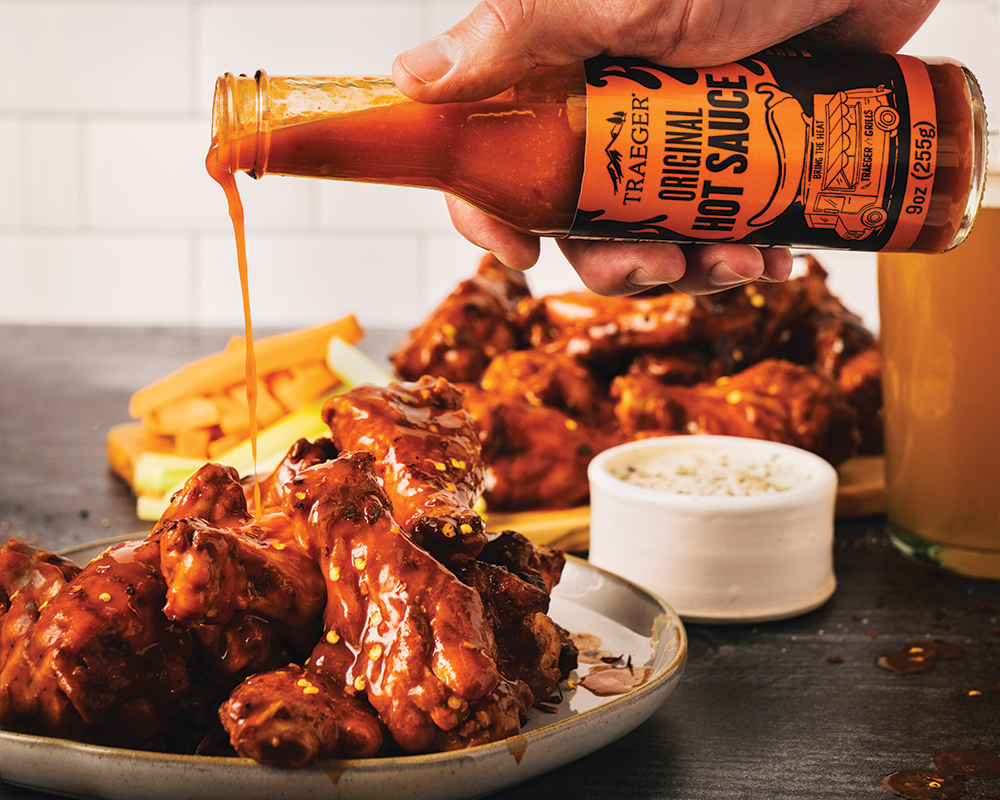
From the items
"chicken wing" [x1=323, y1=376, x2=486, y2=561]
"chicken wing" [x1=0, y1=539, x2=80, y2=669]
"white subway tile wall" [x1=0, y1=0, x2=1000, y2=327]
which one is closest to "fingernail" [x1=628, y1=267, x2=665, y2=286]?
"chicken wing" [x1=323, y1=376, x2=486, y2=561]

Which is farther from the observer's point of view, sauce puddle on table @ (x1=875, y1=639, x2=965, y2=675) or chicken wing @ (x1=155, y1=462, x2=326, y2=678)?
sauce puddle on table @ (x1=875, y1=639, x2=965, y2=675)

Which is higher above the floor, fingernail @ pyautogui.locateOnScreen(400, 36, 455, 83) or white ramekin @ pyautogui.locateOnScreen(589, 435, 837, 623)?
fingernail @ pyautogui.locateOnScreen(400, 36, 455, 83)

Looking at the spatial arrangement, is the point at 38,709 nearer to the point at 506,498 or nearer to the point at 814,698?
the point at 814,698

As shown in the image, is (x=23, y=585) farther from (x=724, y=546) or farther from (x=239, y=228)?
(x=724, y=546)

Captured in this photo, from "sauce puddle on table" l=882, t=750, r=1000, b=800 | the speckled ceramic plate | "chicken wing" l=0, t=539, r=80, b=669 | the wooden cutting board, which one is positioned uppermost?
"chicken wing" l=0, t=539, r=80, b=669

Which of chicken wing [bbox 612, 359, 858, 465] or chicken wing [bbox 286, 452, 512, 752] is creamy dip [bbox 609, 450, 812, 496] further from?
chicken wing [bbox 286, 452, 512, 752]

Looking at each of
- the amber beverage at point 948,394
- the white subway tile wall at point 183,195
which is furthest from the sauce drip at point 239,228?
the white subway tile wall at point 183,195
